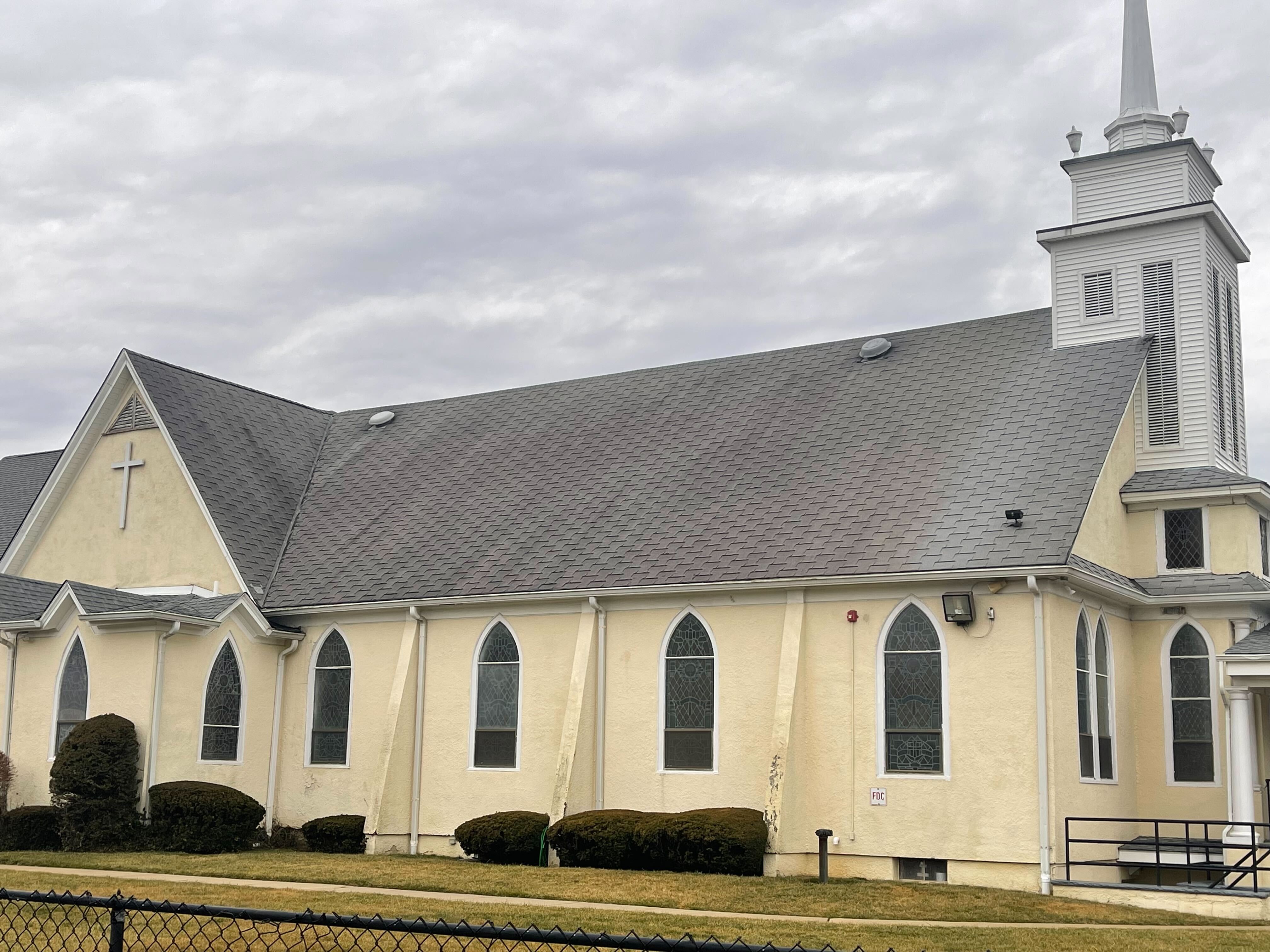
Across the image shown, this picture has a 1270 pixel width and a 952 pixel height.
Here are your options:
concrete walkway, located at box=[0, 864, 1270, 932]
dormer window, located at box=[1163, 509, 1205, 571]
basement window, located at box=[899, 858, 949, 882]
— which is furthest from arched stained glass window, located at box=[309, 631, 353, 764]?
dormer window, located at box=[1163, 509, 1205, 571]

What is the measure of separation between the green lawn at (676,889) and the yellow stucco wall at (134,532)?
7077 mm

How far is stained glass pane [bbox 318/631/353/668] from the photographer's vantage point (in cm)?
2619

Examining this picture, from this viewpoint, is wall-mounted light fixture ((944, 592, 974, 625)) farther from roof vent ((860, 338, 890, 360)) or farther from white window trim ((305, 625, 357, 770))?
white window trim ((305, 625, 357, 770))

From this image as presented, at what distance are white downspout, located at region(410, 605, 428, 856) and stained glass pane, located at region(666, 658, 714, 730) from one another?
4.94 meters

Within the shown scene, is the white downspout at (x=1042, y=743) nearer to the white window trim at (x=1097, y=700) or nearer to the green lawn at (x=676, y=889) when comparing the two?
the green lawn at (x=676, y=889)

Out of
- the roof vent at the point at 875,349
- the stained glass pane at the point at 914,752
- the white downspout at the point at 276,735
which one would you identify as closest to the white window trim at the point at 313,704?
the white downspout at the point at 276,735

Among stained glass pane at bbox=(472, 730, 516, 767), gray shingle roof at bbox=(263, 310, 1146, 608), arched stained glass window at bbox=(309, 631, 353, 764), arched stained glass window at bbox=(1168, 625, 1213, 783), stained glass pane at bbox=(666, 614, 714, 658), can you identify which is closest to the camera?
gray shingle roof at bbox=(263, 310, 1146, 608)

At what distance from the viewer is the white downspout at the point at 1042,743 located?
1912 centimetres

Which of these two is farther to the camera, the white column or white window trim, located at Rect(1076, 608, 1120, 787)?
white window trim, located at Rect(1076, 608, 1120, 787)

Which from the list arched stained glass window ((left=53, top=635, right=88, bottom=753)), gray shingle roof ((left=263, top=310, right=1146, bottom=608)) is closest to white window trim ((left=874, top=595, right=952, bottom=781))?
gray shingle roof ((left=263, top=310, right=1146, bottom=608))

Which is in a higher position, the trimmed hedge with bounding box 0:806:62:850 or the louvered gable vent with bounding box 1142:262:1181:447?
the louvered gable vent with bounding box 1142:262:1181:447

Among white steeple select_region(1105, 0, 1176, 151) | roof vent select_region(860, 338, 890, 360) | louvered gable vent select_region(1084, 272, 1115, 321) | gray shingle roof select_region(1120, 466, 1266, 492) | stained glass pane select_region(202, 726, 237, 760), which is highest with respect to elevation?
white steeple select_region(1105, 0, 1176, 151)

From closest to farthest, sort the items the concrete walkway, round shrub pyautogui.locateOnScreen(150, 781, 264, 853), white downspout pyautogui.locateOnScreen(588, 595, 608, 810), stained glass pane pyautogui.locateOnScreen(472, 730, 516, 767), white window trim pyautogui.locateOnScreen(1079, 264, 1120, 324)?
1. the concrete walkway
2. white downspout pyautogui.locateOnScreen(588, 595, 608, 810)
3. round shrub pyautogui.locateOnScreen(150, 781, 264, 853)
4. stained glass pane pyautogui.locateOnScreen(472, 730, 516, 767)
5. white window trim pyautogui.locateOnScreen(1079, 264, 1120, 324)

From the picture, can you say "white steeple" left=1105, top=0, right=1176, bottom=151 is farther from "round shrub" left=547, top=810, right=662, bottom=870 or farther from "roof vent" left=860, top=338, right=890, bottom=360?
"round shrub" left=547, top=810, right=662, bottom=870
